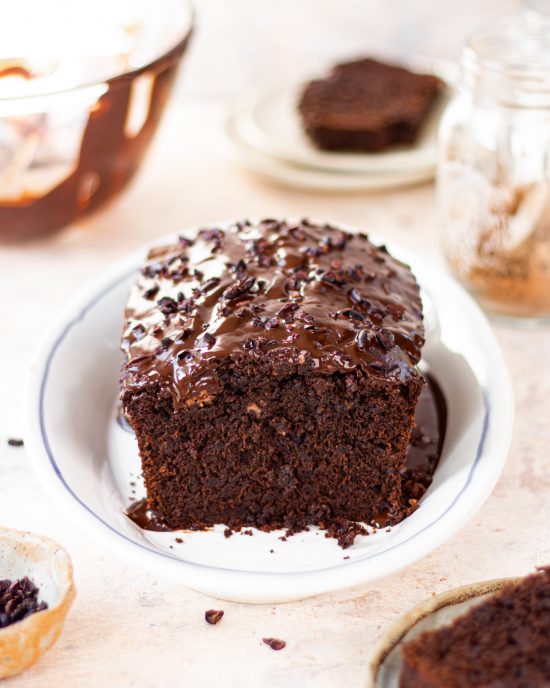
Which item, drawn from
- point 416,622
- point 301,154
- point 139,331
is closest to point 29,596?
point 139,331

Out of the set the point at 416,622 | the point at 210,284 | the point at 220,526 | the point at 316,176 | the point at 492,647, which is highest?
the point at 210,284

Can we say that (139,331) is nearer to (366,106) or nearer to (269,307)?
(269,307)

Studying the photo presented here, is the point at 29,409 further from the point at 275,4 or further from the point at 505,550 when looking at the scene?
the point at 275,4

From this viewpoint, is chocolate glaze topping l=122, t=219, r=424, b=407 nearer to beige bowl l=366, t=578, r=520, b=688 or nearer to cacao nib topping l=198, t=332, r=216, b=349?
cacao nib topping l=198, t=332, r=216, b=349

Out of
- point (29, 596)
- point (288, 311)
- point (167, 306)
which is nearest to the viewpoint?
point (29, 596)

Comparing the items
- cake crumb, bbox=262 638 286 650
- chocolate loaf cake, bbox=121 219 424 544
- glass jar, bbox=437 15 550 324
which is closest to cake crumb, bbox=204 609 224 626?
cake crumb, bbox=262 638 286 650

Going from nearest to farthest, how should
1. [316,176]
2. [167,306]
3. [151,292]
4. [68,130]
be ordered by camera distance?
[167,306] < [151,292] < [68,130] < [316,176]
